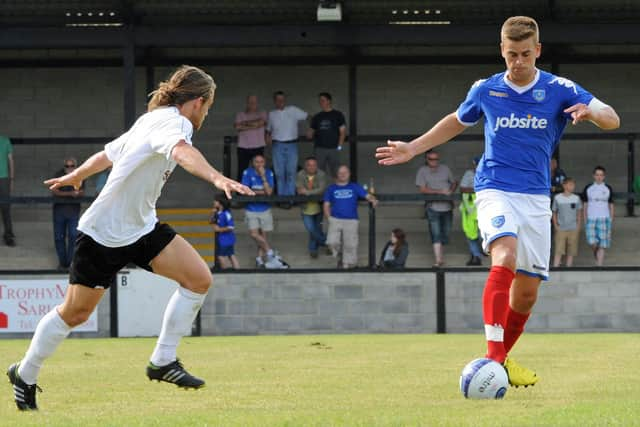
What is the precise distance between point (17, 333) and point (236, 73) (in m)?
9.07

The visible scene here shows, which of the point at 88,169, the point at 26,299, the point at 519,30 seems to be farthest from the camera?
the point at 26,299

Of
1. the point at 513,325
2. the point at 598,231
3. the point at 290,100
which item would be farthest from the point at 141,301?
the point at 513,325

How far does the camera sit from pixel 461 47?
2667 cm

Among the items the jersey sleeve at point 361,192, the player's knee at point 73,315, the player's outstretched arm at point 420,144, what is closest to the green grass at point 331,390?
the player's knee at point 73,315

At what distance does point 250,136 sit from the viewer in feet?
76.4

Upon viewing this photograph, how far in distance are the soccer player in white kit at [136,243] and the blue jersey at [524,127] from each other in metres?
1.85

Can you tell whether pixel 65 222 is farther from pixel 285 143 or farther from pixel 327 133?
pixel 327 133

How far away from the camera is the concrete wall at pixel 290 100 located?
1044 inches

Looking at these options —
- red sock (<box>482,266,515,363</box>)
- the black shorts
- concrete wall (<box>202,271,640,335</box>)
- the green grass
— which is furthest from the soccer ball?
concrete wall (<box>202,271,640,335</box>)

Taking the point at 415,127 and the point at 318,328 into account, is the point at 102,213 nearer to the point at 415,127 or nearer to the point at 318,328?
the point at 318,328

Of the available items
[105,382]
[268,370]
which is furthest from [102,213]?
[268,370]

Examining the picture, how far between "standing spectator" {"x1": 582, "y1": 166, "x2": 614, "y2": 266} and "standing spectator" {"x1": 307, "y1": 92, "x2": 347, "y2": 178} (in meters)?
4.44

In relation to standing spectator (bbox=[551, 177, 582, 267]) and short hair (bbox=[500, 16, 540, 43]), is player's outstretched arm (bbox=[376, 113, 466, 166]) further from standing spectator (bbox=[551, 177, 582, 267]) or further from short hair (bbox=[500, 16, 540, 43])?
standing spectator (bbox=[551, 177, 582, 267])

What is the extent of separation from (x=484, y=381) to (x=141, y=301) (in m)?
13.5
